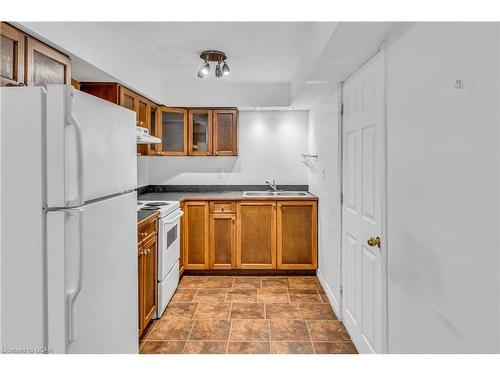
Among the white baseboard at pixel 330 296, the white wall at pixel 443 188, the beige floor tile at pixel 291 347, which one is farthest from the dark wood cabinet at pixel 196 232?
the white wall at pixel 443 188

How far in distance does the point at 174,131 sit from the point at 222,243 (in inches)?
60.6

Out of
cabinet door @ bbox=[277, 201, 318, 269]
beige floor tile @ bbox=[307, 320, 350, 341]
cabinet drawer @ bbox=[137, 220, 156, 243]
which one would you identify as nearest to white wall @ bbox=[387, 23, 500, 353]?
beige floor tile @ bbox=[307, 320, 350, 341]

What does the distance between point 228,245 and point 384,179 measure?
2357mm

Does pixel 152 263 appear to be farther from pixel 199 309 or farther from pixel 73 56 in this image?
pixel 73 56

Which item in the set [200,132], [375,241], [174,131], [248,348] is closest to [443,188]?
[375,241]

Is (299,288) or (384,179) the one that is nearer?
(384,179)

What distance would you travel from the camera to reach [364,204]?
2.08m

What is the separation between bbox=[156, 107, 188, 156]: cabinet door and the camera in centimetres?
401

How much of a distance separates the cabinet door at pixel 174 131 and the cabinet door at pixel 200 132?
0.08 metres

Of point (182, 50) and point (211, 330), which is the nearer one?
point (211, 330)

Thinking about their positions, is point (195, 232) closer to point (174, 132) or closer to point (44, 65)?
point (174, 132)

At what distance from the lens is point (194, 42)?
2.71m

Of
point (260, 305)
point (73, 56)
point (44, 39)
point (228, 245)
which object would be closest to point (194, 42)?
point (73, 56)

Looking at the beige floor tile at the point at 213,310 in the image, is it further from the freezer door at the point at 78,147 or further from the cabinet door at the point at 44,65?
the cabinet door at the point at 44,65
